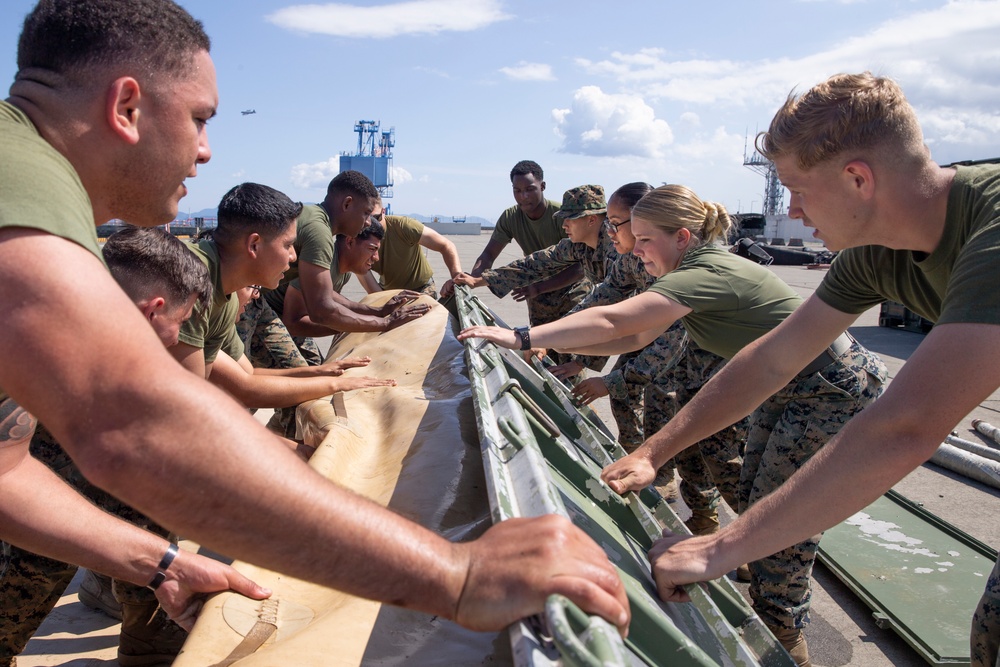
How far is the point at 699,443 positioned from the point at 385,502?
2176 millimetres

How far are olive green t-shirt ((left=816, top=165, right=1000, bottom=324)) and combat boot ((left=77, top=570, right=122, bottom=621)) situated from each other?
2997 mm

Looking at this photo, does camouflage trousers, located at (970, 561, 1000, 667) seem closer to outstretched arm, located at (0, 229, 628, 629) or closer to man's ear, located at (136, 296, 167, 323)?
outstretched arm, located at (0, 229, 628, 629)

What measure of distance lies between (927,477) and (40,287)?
5718 mm

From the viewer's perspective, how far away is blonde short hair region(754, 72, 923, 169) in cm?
183

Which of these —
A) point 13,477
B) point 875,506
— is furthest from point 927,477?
point 13,477

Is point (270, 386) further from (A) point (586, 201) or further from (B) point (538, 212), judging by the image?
(B) point (538, 212)

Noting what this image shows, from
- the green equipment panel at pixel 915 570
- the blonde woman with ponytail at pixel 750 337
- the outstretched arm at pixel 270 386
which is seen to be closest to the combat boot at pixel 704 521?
the green equipment panel at pixel 915 570

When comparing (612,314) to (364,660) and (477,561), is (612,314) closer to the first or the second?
(364,660)

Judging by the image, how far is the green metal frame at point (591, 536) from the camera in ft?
3.62

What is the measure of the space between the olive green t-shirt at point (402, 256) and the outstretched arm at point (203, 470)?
564 centimetres

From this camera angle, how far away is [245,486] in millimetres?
1048

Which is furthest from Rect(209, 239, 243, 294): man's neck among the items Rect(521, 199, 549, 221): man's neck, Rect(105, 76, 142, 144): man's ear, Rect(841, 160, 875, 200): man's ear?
Rect(521, 199, 549, 221): man's neck

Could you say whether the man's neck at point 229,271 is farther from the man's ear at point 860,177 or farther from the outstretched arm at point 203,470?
the man's ear at point 860,177

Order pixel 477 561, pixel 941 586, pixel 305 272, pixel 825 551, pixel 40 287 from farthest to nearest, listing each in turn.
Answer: pixel 305 272 → pixel 825 551 → pixel 941 586 → pixel 477 561 → pixel 40 287
